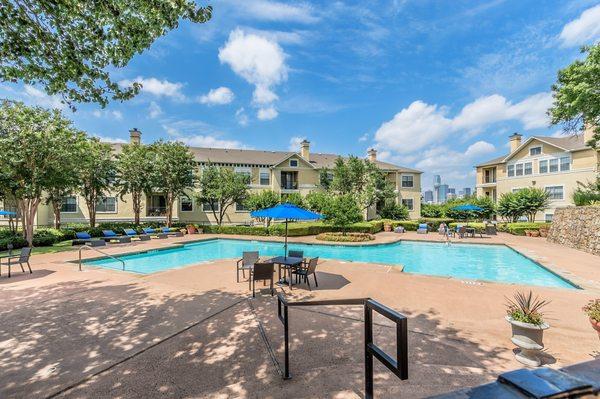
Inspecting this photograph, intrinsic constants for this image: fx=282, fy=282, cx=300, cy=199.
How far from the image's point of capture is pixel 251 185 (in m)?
37.6

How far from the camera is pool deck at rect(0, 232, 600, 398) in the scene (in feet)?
13.5

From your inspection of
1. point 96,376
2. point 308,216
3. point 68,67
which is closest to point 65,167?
point 68,67

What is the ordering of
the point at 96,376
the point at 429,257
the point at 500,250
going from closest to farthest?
the point at 96,376
the point at 429,257
the point at 500,250

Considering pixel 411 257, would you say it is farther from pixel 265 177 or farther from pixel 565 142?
pixel 565 142

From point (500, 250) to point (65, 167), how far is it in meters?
30.1

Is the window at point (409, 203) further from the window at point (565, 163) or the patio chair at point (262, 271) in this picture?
the patio chair at point (262, 271)

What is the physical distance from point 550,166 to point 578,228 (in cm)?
1896

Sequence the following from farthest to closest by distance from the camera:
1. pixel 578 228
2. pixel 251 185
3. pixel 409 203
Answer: pixel 409 203 < pixel 251 185 < pixel 578 228

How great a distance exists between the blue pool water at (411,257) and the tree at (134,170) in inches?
400

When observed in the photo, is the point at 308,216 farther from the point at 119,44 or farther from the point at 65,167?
the point at 65,167

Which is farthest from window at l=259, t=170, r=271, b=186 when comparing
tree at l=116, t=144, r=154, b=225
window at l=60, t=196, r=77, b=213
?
window at l=60, t=196, r=77, b=213

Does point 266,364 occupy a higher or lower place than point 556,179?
lower

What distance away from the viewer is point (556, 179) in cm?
3173

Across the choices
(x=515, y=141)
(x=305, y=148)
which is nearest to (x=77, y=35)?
(x=305, y=148)
